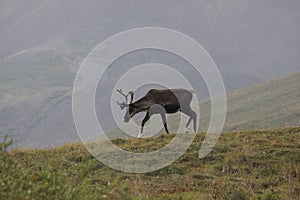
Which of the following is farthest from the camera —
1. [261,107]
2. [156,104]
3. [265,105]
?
[261,107]

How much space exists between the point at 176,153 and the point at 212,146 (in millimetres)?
1760

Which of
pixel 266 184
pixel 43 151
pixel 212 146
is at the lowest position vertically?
pixel 266 184

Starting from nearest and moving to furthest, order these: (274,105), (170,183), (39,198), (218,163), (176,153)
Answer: (39,198)
(170,183)
(218,163)
(176,153)
(274,105)

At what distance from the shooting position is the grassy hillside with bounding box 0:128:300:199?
38.9 ft

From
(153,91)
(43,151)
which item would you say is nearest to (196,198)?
(43,151)

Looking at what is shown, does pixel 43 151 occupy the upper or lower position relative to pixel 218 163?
upper

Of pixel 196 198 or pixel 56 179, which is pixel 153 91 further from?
pixel 56 179

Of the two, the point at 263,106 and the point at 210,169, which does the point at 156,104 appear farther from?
the point at 263,106

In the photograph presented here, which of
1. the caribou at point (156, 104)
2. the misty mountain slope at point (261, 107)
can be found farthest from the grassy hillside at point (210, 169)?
the misty mountain slope at point (261, 107)

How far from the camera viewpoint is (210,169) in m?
15.2

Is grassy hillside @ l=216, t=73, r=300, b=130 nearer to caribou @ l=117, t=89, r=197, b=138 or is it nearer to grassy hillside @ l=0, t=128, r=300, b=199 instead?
caribou @ l=117, t=89, r=197, b=138

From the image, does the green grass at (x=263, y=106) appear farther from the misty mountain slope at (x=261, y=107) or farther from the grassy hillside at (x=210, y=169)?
the grassy hillside at (x=210, y=169)

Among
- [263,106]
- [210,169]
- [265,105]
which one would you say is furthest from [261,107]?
[210,169]

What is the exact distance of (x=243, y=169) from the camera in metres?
15.1
